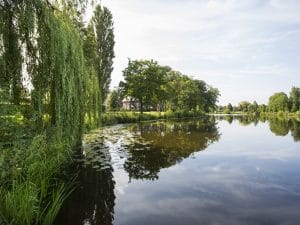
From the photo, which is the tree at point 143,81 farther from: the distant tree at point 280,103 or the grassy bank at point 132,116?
the distant tree at point 280,103

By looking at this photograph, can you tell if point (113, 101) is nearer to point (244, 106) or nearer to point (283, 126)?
point (283, 126)

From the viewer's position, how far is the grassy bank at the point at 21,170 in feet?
14.5

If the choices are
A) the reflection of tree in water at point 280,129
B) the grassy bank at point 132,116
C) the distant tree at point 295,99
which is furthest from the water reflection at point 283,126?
the distant tree at point 295,99

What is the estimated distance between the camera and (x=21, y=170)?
5977mm

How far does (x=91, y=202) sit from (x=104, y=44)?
2898 cm

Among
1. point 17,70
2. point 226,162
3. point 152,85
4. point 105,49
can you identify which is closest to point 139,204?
point 17,70

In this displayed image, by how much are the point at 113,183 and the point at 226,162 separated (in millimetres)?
5437

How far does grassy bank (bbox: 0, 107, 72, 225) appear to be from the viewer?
4.42 m

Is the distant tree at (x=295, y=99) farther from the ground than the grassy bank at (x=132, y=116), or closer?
farther from the ground

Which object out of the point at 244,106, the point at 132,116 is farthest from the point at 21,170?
the point at 244,106

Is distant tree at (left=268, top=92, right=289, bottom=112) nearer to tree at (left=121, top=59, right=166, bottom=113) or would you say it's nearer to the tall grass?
tree at (left=121, top=59, right=166, bottom=113)

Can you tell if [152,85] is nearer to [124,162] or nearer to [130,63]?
[130,63]

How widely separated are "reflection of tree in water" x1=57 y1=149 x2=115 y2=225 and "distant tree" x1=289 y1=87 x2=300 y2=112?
78166 mm

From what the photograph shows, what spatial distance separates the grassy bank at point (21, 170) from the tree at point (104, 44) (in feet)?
86.4
